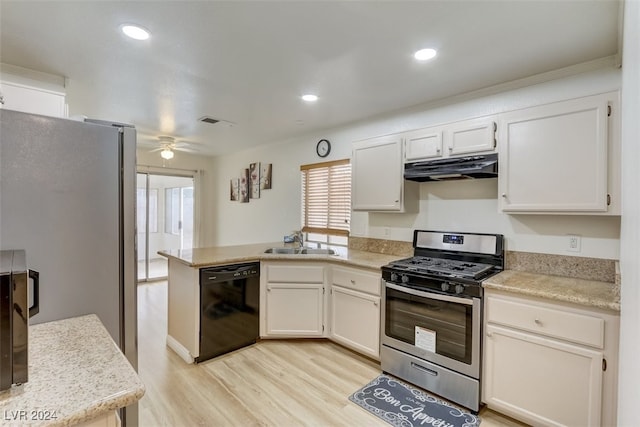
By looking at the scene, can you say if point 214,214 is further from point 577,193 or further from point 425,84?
point 577,193

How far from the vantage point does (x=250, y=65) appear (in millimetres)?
2199

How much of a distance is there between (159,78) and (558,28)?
2.71m

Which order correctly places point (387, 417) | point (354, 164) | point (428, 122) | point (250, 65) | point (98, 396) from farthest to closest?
point (354, 164) < point (428, 122) < point (250, 65) < point (387, 417) < point (98, 396)

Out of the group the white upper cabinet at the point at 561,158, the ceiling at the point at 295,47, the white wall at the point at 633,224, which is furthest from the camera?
the white upper cabinet at the point at 561,158

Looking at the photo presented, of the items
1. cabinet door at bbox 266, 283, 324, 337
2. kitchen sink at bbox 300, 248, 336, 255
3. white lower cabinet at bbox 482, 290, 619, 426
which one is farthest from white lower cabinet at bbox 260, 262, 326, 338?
white lower cabinet at bbox 482, 290, 619, 426

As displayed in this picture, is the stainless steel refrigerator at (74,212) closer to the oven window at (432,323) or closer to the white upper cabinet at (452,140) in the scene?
the oven window at (432,323)

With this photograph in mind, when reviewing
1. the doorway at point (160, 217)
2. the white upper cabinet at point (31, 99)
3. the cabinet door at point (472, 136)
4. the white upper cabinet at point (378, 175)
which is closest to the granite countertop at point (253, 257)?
the white upper cabinet at point (378, 175)

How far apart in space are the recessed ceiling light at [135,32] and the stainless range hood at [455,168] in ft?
7.05

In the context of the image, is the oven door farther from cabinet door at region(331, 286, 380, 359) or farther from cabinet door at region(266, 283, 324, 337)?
cabinet door at region(266, 283, 324, 337)

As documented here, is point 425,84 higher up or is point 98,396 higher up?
point 425,84

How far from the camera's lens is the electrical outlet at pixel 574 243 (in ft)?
7.02

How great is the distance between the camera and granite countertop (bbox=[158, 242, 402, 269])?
2670 millimetres

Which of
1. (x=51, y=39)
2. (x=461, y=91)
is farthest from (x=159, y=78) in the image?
(x=461, y=91)

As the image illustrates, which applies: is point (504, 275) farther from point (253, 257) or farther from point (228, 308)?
point (228, 308)
